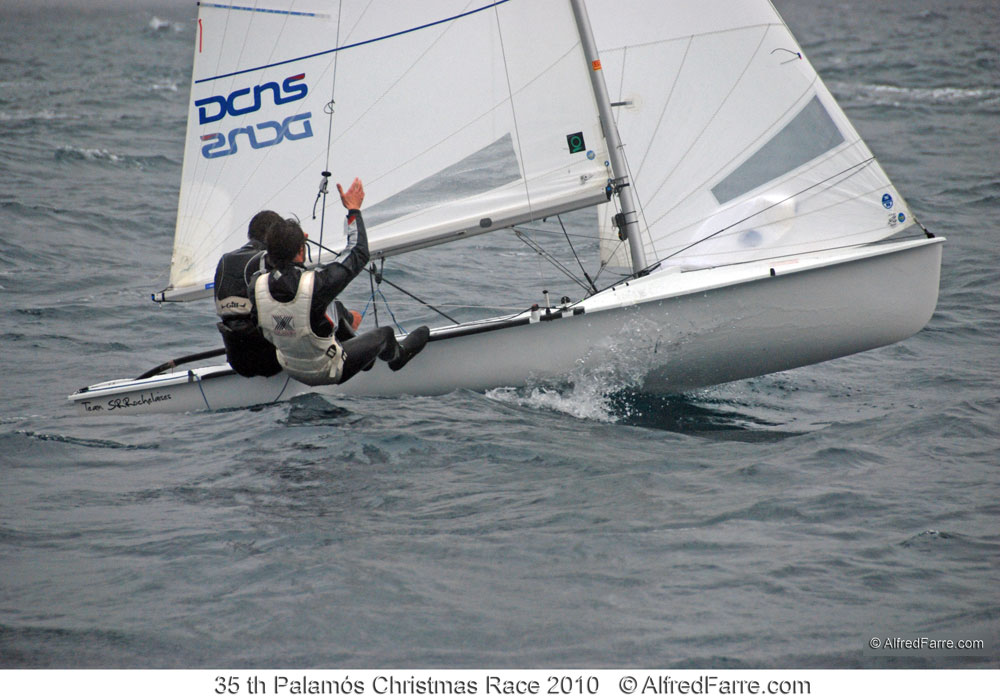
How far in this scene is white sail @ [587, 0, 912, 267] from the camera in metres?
5.33

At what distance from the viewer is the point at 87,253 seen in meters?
9.34

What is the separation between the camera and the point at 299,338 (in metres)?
4.95

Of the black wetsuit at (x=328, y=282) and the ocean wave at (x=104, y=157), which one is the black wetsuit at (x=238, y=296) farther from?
the ocean wave at (x=104, y=157)

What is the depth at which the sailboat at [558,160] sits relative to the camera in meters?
5.26

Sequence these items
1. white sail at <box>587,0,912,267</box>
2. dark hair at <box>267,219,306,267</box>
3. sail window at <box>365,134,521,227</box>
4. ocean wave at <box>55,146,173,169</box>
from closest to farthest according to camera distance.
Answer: dark hair at <box>267,219,306,267</box> < white sail at <box>587,0,912,267</box> < sail window at <box>365,134,521,227</box> < ocean wave at <box>55,146,173,169</box>

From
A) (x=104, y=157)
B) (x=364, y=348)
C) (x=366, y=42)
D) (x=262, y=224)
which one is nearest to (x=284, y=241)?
(x=262, y=224)

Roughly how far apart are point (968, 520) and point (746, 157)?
228cm

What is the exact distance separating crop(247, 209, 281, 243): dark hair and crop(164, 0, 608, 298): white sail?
51cm

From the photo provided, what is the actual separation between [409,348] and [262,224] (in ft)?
3.25

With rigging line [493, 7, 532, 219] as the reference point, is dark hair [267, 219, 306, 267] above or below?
below

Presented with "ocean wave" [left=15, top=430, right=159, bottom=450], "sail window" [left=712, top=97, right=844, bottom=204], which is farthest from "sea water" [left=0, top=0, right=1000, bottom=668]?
"sail window" [left=712, top=97, right=844, bottom=204]

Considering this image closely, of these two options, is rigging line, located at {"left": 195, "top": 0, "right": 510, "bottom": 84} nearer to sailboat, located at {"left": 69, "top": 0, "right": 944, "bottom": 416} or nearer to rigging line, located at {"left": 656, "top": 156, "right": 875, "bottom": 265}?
sailboat, located at {"left": 69, "top": 0, "right": 944, "bottom": 416}

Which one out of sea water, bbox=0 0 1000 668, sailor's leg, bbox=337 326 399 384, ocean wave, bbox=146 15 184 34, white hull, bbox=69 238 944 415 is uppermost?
ocean wave, bbox=146 15 184 34

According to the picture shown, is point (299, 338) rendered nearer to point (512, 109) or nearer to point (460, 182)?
point (460, 182)
